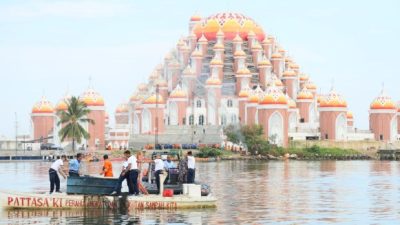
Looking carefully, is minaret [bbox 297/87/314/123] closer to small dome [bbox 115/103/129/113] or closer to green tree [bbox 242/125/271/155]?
green tree [bbox 242/125/271/155]

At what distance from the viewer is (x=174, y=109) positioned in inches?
4943

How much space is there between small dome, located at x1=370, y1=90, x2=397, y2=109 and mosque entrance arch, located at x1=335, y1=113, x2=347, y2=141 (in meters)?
8.13

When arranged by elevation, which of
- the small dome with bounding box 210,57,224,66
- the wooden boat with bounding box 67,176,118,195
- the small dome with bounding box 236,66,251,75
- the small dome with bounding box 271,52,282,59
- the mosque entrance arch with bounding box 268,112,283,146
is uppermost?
the small dome with bounding box 271,52,282,59

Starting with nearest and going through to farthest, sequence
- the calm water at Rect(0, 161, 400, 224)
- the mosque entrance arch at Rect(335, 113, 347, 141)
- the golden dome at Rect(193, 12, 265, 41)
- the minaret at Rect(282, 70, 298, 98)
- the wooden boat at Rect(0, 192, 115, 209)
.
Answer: the calm water at Rect(0, 161, 400, 224) → the wooden boat at Rect(0, 192, 115, 209) → the mosque entrance arch at Rect(335, 113, 347, 141) → the minaret at Rect(282, 70, 298, 98) → the golden dome at Rect(193, 12, 265, 41)

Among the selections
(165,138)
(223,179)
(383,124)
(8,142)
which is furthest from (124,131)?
(223,179)

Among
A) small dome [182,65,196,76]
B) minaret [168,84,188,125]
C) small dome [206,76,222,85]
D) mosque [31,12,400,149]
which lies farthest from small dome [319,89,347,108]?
small dome [182,65,196,76]

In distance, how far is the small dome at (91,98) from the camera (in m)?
120

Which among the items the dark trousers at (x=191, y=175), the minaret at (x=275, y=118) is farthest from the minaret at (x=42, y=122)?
the dark trousers at (x=191, y=175)

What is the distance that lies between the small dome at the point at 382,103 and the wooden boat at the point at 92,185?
320ft

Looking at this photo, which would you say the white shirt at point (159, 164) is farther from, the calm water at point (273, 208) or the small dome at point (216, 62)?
the small dome at point (216, 62)

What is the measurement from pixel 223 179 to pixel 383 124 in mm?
74341

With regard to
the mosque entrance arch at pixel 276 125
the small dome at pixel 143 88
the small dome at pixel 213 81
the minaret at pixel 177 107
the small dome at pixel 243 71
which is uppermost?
the small dome at pixel 243 71

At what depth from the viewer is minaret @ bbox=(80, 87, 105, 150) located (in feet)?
392

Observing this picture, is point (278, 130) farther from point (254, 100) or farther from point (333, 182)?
point (333, 182)
